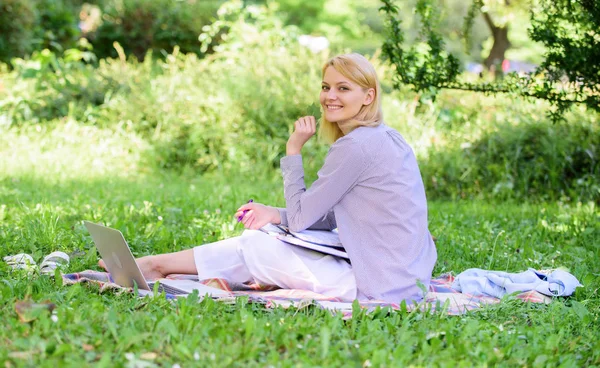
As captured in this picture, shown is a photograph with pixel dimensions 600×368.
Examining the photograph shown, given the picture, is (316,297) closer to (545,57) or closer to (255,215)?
(255,215)

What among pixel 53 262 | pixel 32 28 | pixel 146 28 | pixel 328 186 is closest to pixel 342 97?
pixel 328 186

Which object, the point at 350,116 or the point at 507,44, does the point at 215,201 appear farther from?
the point at 507,44

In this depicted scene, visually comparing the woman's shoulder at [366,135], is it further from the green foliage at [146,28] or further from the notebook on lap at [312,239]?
the green foliage at [146,28]

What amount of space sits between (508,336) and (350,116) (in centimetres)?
130

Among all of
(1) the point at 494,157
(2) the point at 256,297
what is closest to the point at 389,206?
(2) the point at 256,297

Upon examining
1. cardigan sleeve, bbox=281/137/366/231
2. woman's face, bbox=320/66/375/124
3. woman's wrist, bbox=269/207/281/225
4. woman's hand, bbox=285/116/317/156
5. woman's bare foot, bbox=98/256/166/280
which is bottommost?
woman's bare foot, bbox=98/256/166/280

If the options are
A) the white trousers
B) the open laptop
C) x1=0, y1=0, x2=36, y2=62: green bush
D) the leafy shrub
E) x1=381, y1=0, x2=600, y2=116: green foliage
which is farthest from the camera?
the leafy shrub

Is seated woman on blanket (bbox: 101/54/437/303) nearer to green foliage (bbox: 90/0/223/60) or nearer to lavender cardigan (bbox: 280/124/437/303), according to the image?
lavender cardigan (bbox: 280/124/437/303)

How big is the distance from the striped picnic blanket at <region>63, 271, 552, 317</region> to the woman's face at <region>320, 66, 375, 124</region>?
883 millimetres

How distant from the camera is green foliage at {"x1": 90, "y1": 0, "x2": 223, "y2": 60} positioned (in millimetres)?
16062

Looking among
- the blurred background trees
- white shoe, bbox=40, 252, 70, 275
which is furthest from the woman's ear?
white shoe, bbox=40, 252, 70, 275

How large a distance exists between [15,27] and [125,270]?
911cm

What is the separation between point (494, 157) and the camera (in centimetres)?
748

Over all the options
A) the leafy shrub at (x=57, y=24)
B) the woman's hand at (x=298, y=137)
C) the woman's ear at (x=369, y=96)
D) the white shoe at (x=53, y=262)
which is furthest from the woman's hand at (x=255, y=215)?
the leafy shrub at (x=57, y=24)
